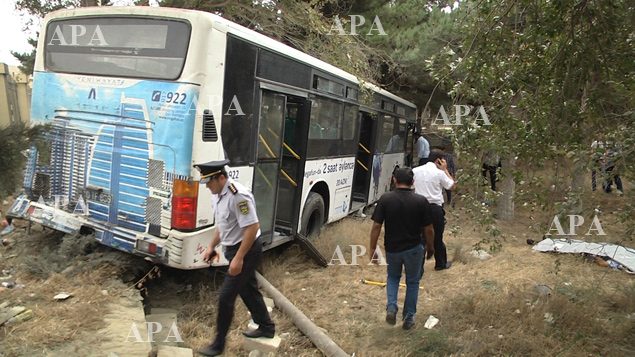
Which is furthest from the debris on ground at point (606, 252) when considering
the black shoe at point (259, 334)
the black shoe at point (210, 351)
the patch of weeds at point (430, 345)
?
the black shoe at point (210, 351)

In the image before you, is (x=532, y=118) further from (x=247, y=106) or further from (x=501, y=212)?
(x=501, y=212)

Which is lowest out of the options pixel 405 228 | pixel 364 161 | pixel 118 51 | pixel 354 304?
pixel 354 304

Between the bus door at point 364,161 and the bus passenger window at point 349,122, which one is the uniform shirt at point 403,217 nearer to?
the bus passenger window at point 349,122

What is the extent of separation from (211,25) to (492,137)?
2.93 m

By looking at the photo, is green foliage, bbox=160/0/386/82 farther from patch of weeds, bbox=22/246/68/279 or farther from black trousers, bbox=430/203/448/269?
patch of weeds, bbox=22/246/68/279

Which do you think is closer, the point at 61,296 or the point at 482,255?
the point at 61,296

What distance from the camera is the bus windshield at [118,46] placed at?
14.4ft

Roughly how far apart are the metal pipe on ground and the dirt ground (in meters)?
0.08

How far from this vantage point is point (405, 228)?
4.30 m

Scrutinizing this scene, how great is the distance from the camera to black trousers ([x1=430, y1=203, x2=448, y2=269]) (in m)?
5.95

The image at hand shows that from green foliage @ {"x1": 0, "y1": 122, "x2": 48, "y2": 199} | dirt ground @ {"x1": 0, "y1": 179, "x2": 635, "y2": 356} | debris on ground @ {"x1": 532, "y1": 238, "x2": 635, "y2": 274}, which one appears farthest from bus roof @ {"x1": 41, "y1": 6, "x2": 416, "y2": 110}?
debris on ground @ {"x1": 532, "y1": 238, "x2": 635, "y2": 274}

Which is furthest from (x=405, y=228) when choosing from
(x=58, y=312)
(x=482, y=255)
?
(x=482, y=255)

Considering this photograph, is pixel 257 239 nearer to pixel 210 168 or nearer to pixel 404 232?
pixel 210 168

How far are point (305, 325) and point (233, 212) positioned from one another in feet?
4.60
